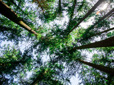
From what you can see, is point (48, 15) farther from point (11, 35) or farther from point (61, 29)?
point (11, 35)

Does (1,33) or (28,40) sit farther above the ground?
(1,33)

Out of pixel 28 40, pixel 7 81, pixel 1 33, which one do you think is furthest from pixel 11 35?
pixel 7 81

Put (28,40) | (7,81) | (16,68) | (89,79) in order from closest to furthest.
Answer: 1. (7,81)
2. (16,68)
3. (89,79)
4. (28,40)

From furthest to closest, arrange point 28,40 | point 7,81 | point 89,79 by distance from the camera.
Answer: point 28,40 < point 89,79 < point 7,81

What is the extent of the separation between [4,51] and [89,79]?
949 cm

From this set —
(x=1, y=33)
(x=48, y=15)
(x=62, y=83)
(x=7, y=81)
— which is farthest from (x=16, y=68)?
(x=48, y=15)

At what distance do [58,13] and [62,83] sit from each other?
25.1 feet

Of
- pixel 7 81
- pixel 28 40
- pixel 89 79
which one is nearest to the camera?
pixel 7 81

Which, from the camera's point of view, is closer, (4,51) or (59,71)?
(59,71)

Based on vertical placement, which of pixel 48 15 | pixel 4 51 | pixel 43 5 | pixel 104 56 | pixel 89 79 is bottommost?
pixel 89 79

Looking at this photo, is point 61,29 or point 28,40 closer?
point 61,29

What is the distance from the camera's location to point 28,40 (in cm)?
809

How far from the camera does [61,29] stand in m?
7.25

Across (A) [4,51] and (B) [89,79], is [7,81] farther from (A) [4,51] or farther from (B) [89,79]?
(B) [89,79]
